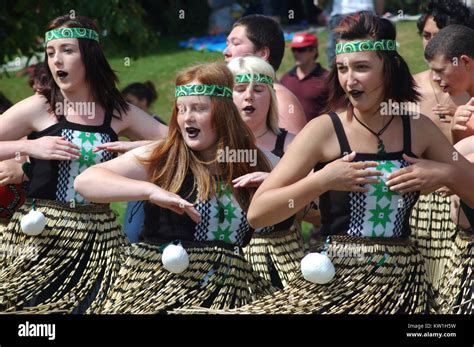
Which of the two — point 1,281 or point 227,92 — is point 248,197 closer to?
point 227,92

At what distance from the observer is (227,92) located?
5.24m

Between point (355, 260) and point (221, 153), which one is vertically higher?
point (221, 153)

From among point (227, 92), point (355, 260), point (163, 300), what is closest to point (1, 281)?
point (163, 300)

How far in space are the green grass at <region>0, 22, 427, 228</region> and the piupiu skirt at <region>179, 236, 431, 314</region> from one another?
7.81 m

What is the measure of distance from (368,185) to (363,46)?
21.9 inches

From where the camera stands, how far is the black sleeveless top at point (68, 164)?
19.3ft

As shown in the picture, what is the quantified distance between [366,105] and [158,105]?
9.12 meters

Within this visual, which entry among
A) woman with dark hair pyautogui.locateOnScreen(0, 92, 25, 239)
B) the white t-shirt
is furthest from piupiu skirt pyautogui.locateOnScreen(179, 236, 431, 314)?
the white t-shirt

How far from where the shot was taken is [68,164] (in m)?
5.91

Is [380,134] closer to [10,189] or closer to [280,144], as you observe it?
[280,144]

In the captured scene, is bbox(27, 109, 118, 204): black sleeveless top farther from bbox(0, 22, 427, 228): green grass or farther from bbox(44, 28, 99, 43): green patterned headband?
bbox(0, 22, 427, 228): green grass

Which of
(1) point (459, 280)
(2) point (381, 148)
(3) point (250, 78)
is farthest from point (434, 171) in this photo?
(3) point (250, 78)

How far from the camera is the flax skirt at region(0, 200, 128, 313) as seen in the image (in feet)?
18.2

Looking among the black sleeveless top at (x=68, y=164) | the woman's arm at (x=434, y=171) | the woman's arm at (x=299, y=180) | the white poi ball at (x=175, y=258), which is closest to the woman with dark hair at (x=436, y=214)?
the woman's arm at (x=434, y=171)
